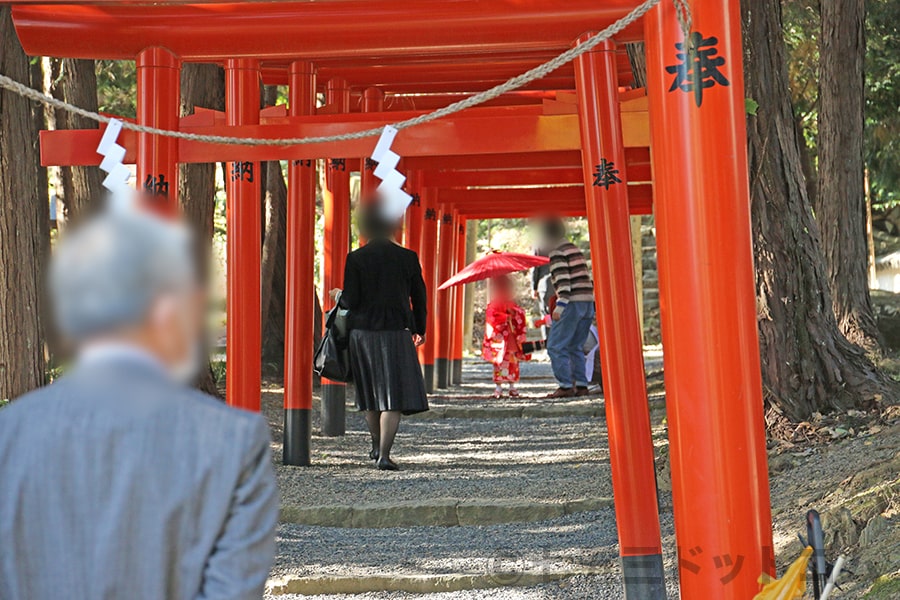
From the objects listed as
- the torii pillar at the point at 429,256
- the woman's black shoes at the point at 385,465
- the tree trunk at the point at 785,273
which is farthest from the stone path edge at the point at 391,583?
the torii pillar at the point at 429,256

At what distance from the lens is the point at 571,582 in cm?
557

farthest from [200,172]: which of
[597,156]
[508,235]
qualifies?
[508,235]

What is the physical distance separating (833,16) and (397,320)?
19.8 ft

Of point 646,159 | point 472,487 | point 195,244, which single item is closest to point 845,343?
point 646,159

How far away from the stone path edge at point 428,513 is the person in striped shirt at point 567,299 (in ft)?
17.0

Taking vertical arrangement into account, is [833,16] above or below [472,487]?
above

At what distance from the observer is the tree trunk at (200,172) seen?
10.5 meters

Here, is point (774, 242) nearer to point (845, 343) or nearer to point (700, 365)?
point (845, 343)

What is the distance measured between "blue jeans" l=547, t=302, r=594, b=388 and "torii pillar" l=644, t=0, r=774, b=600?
8034mm

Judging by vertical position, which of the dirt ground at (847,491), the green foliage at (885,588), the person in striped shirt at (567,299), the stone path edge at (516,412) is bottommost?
the green foliage at (885,588)

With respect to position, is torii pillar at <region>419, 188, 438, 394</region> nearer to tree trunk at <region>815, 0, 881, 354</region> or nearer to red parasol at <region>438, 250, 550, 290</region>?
red parasol at <region>438, 250, 550, 290</region>

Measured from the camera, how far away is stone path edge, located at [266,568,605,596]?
5.48 meters

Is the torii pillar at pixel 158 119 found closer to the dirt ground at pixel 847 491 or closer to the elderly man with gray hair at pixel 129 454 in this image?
the dirt ground at pixel 847 491

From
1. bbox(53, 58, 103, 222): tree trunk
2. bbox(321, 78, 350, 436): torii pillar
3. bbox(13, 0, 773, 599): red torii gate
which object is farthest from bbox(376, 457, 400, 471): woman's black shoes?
bbox(53, 58, 103, 222): tree trunk
